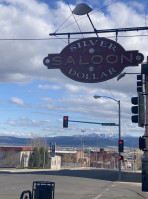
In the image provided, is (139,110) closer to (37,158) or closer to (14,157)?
(37,158)

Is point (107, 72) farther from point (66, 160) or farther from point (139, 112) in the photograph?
point (66, 160)

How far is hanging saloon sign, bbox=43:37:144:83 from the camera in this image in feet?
35.3

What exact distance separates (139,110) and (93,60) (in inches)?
101

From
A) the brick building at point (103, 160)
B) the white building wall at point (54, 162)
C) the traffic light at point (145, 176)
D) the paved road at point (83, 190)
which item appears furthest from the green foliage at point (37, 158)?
the traffic light at point (145, 176)

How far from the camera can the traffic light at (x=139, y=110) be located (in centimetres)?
1112

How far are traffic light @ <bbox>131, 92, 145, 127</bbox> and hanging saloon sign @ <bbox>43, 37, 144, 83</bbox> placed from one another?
149 cm

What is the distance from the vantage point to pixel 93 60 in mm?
10977

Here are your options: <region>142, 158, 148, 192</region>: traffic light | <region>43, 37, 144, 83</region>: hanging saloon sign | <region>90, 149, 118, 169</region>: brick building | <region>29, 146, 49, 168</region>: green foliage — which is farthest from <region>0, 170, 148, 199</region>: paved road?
<region>90, 149, 118, 169</region>: brick building

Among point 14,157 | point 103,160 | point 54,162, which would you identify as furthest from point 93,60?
point 103,160

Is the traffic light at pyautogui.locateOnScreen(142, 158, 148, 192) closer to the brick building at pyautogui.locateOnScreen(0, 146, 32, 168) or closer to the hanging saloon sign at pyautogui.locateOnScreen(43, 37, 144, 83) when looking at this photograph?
the hanging saloon sign at pyautogui.locateOnScreen(43, 37, 144, 83)

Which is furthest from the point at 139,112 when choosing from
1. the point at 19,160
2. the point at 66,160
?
the point at 66,160

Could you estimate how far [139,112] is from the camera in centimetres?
1127

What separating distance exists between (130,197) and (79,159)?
8556 centimetres

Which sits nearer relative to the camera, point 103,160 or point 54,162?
point 54,162
